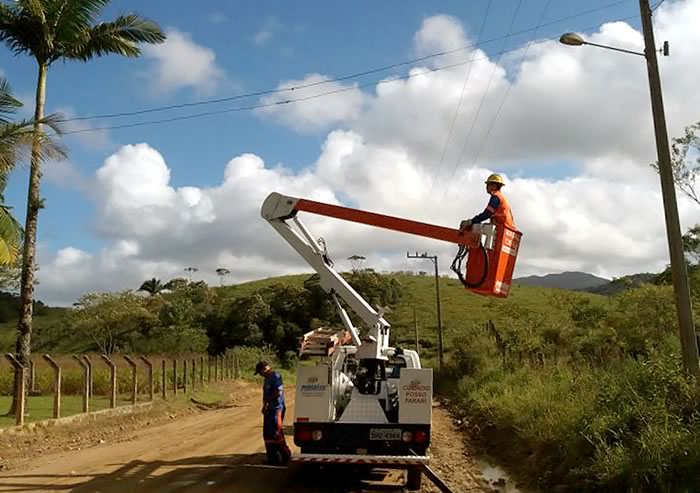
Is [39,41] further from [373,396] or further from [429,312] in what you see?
[429,312]

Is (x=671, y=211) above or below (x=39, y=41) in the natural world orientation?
below

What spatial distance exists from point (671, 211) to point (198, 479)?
28.2 ft

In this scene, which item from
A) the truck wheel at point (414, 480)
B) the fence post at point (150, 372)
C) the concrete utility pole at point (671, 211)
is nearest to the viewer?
the truck wheel at point (414, 480)

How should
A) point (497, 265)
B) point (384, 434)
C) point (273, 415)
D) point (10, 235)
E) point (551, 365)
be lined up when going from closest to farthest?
point (497, 265)
point (384, 434)
point (273, 415)
point (10, 235)
point (551, 365)

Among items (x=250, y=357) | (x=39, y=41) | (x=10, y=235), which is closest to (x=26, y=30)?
(x=39, y=41)

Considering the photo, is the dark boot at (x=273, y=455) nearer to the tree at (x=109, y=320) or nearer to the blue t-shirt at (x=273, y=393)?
the blue t-shirt at (x=273, y=393)

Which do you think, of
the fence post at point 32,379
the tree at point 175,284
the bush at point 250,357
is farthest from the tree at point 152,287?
the fence post at point 32,379

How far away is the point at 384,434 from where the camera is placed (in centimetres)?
1016

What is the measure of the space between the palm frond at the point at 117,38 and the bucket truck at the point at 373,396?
12742 millimetres

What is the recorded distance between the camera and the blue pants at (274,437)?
11836 millimetres

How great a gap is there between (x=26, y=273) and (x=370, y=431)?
41.6 ft

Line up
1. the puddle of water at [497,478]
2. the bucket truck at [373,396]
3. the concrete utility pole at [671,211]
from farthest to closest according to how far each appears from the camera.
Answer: the puddle of water at [497,478]
the concrete utility pole at [671,211]
the bucket truck at [373,396]

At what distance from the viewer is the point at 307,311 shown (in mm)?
69062

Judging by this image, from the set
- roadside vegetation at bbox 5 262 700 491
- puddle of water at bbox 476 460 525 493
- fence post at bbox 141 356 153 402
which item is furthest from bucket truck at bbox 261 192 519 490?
fence post at bbox 141 356 153 402
